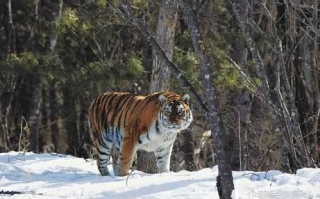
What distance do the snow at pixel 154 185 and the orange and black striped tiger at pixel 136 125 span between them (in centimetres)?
72

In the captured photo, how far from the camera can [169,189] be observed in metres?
7.12

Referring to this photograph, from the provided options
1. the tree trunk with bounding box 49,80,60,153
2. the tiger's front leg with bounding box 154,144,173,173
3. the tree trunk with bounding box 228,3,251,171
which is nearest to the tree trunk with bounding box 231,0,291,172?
the tiger's front leg with bounding box 154,144,173,173

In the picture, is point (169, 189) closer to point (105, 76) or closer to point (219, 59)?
point (219, 59)

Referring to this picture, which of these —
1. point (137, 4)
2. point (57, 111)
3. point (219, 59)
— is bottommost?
point (57, 111)

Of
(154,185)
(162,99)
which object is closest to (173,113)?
(162,99)

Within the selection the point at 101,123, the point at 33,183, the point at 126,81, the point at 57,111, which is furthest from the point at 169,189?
the point at 57,111

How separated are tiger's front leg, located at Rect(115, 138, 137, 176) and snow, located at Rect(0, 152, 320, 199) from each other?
1.55 feet

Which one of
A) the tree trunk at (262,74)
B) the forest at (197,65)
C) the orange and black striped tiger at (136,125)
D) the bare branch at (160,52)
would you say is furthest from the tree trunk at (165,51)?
the bare branch at (160,52)

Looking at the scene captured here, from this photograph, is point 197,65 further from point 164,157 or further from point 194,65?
point 164,157

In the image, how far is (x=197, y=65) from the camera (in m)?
13.5

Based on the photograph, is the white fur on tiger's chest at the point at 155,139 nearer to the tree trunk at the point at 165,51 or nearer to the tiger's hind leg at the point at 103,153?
the tiger's hind leg at the point at 103,153

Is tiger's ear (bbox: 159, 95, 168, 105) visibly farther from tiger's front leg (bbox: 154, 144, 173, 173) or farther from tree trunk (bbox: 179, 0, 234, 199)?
tree trunk (bbox: 179, 0, 234, 199)

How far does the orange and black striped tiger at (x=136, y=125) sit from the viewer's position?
30.7 ft

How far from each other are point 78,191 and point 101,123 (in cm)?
299
